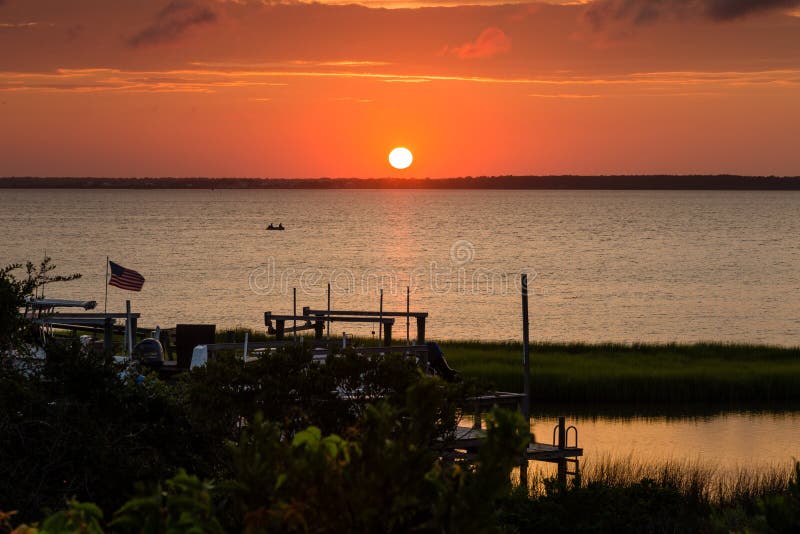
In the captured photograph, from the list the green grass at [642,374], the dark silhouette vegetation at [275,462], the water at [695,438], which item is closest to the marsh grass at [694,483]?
the dark silhouette vegetation at [275,462]

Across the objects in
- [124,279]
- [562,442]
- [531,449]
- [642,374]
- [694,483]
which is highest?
[124,279]

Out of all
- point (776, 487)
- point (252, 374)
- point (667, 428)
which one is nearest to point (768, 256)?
point (667, 428)

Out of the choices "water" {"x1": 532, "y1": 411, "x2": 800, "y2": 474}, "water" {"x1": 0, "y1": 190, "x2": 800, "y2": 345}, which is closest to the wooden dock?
"water" {"x1": 532, "y1": 411, "x2": 800, "y2": 474}

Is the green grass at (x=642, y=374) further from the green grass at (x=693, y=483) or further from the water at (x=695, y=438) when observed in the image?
the green grass at (x=693, y=483)

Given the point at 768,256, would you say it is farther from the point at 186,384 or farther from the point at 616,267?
the point at 186,384

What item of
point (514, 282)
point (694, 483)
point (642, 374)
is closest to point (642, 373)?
point (642, 374)

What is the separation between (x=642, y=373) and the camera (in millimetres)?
38000

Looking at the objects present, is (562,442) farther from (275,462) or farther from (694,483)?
(275,462)

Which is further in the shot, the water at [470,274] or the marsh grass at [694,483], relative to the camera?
the water at [470,274]

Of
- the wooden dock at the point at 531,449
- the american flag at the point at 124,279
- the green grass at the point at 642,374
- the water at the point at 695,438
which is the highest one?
the american flag at the point at 124,279

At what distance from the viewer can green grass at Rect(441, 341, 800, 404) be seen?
36250 mm

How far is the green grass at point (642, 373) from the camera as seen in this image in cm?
3625

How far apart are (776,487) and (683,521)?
17.2ft

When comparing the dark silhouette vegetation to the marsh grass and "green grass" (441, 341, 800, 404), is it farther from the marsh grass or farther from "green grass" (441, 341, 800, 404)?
"green grass" (441, 341, 800, 404)
